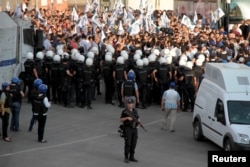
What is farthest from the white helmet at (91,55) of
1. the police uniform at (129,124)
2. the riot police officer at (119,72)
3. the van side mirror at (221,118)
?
the police uniform at (129,124)

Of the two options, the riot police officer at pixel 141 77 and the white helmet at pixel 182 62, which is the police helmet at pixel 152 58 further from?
the white helmet at pixel 182 62

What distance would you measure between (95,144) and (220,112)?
141 inches

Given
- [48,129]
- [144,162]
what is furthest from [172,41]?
[144,162]

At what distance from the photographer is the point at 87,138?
66.3 ft

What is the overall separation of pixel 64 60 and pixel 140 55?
277 centimetres

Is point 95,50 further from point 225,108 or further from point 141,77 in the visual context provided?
point 225,108

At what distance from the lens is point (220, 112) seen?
1798cm

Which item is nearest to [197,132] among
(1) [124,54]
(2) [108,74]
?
(2) [108,74]

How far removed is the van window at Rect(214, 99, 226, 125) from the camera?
1773cm

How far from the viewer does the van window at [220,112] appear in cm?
1773

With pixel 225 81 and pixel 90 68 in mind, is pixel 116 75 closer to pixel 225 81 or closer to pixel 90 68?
pixel 90 68

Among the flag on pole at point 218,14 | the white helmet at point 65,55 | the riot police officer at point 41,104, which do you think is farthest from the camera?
the flag on pole at point 218,14

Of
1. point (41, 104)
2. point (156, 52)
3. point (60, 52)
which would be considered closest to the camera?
point (41, 104)

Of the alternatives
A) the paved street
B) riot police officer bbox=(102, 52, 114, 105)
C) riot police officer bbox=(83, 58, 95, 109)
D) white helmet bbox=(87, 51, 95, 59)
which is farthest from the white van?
white helmet bbox=(87, 51, 95, 59)
